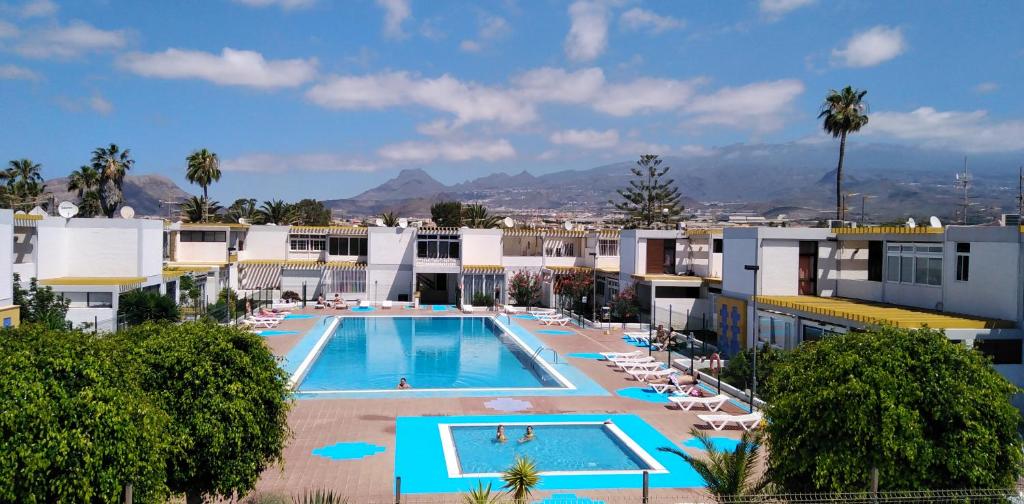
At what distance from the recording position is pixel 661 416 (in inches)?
723

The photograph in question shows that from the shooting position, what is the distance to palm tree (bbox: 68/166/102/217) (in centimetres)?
4991

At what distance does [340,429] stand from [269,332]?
17.2m

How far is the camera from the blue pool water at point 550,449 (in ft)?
48.5

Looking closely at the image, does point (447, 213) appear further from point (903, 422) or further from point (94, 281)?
point (903, 422)

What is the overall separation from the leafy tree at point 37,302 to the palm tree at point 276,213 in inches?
1439

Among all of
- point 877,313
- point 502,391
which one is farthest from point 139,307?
point 877,313

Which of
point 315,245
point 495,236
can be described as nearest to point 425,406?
point 495,236

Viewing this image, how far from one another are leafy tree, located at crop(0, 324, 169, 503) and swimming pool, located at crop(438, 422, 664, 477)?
7.22 metres

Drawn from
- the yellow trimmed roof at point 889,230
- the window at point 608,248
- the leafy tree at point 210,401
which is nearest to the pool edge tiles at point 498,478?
the leafy tree at point 210,401

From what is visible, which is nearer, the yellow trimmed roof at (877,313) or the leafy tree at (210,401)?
the leafy tree at (210,401)

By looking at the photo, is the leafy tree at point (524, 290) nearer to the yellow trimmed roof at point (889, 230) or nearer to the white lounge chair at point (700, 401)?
the yellow trimmed roof at point (889, 230)

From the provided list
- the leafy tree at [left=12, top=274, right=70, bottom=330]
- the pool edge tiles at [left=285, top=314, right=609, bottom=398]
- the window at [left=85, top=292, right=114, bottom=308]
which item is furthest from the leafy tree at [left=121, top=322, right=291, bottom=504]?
the window at [left=85, top=292, right=114, bottom=308]

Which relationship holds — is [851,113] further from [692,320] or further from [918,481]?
[918,481]

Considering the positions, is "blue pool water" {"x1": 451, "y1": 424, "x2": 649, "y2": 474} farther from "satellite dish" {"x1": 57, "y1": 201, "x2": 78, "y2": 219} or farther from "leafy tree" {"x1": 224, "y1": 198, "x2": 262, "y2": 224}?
"leafy tree" {"x1": 224, "y1": 198, "x2": 262, "y2": 224}
